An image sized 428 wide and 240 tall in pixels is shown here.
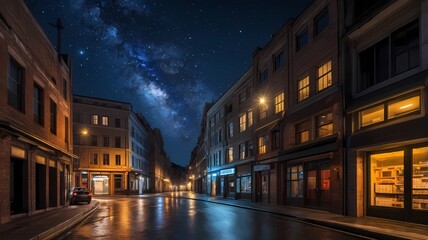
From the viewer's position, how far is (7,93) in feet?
54.9

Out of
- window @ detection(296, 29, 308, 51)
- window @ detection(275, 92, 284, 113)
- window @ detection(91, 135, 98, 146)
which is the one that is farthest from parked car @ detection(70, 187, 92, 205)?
window @ detection(91, 135, 98, 146)

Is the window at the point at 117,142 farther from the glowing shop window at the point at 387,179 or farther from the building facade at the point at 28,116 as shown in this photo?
the glowing shop window at the point at 387,179

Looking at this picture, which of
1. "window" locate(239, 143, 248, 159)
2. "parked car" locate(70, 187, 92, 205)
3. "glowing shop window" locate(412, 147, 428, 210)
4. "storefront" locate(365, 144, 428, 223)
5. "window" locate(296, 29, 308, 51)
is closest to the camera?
"glowing shop window" locate(412, 147, 428, 210)

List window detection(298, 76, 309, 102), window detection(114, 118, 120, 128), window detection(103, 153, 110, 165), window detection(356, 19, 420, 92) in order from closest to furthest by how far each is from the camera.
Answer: window detection(356, 19, 420, 92) < window detection(298, 76, 309, 102) < window detection(103, 153, 110, 165) < window detection(114, 118, 120, 128)

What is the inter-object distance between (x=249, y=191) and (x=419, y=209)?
2295cm

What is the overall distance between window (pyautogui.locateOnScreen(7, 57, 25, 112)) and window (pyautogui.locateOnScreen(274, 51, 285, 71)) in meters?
18.3

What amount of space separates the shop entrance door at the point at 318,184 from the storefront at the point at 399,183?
13.1ft

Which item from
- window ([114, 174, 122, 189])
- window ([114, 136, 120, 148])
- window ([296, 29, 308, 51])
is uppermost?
window ([296, 29, 308, 51])

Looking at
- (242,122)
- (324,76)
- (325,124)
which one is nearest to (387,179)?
(325,124)

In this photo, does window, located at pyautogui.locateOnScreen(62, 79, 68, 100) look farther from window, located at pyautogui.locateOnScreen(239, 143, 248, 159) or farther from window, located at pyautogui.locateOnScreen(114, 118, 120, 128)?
window, located at pyautogui.locateOnScreen(114, 118, 120, 128)

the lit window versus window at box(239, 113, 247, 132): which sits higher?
window at box(239, 113, 247, 132)

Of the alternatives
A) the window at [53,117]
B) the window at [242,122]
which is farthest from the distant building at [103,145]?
the window at [53,117]

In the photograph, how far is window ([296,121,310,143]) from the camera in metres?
25.2

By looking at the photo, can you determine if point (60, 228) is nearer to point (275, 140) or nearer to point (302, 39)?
point (275, 140)
